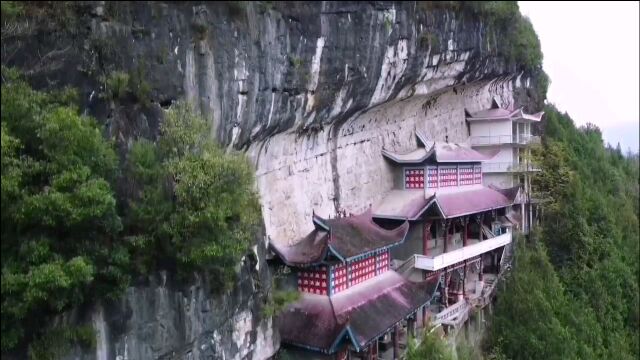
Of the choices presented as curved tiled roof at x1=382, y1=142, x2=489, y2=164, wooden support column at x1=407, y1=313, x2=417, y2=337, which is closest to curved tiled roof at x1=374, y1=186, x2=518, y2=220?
curved tiled roof at x1=382, y1=142, x2=489, y2=164

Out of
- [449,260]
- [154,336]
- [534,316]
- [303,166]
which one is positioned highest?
[303,166]

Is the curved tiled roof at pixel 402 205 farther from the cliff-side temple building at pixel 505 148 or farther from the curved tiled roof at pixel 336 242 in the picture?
the cliff-side temple building at pixel 505 148

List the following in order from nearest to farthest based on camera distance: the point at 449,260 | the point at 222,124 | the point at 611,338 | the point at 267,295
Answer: the point at 222,124, the point at 267,295, the point at 449,260, the point at 611,338

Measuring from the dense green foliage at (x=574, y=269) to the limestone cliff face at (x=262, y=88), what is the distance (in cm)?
597

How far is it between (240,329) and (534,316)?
34.8ft

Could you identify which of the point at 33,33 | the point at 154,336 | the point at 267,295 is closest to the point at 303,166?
the point at 267,295

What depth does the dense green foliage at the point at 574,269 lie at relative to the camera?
17281mm

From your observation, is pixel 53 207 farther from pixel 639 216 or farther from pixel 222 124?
pixel 639 216

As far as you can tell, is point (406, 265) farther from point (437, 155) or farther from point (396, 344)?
point (437, 155)

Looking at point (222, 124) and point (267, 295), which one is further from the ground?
point (222, 124)

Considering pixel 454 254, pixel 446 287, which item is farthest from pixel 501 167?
pixel 446 287

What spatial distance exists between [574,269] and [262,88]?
51.3 ft

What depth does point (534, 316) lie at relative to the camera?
56.4ft

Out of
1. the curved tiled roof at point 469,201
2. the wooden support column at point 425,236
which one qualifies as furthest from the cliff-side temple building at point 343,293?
the curved tiled roof at point 469,201
